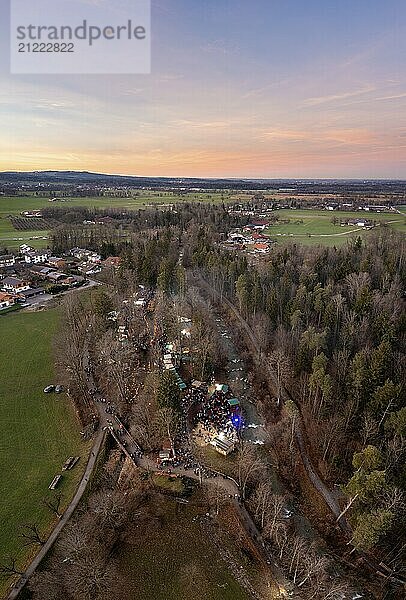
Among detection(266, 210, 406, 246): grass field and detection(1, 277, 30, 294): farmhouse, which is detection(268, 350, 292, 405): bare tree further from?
detection(266, 210, 406, 246): grass field

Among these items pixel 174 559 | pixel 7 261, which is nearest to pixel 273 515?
pixel 174 559

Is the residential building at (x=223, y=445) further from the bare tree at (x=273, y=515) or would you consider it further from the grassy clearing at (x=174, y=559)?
the bare tree at (x=273, y=515)

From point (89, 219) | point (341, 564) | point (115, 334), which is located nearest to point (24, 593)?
point (341, 564)

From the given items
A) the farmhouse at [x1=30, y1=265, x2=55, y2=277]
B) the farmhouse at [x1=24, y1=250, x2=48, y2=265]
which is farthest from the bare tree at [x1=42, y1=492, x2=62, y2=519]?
the farmhouse at [x1=24, y1=250, x2=48, y2=265]

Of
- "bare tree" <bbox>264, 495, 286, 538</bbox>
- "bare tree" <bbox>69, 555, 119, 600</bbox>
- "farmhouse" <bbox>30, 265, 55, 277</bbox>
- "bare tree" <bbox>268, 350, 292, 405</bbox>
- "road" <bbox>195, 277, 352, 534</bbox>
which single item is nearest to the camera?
"bare tree" <bbox>69, 555, 119, 600</bbox>

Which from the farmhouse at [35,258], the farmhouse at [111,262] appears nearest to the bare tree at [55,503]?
the farmhouse at [111,262]

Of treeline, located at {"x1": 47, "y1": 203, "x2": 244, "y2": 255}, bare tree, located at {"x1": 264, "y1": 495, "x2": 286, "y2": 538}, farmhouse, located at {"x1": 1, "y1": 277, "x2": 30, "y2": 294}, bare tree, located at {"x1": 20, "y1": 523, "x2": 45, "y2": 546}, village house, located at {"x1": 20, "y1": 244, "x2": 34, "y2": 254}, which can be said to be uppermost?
treeline, located at {"x1": 47, "y1": 203, "x2": 244, "y2": 255}

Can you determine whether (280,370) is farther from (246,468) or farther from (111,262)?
(111,262)
